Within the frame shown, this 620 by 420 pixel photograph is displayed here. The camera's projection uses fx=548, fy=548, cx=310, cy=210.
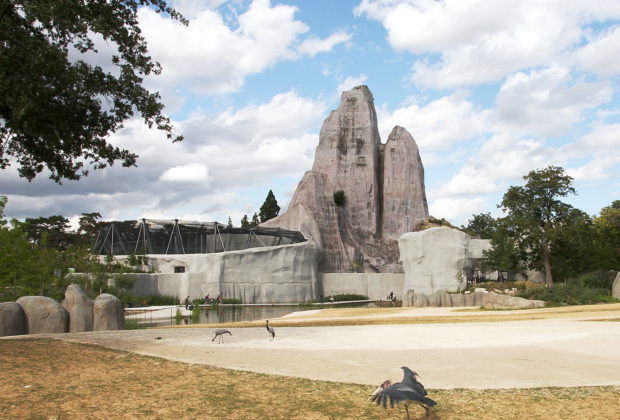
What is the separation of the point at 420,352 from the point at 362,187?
73.3m

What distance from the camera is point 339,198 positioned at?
83938 millimetres

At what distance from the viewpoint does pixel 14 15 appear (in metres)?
13.2

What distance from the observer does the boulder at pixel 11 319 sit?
56.0ft

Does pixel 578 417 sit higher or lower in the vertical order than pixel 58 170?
lower

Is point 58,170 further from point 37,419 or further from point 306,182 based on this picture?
point 306,182

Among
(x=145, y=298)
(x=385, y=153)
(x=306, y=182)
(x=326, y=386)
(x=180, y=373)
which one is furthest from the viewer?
(x=385, y=153)

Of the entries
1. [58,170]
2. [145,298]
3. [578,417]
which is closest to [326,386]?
[578,417]

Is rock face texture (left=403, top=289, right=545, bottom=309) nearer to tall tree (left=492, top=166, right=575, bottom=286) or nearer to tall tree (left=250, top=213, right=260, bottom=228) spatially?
tall tree (left=492, top=166, right=575, bottom=286)

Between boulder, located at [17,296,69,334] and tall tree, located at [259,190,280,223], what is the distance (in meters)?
77.2

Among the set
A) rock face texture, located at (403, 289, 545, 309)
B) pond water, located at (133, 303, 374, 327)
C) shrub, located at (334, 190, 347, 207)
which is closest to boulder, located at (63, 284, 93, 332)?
pond water, located at (133, 303, 374, 327)

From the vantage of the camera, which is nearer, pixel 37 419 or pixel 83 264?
pixel 37 419

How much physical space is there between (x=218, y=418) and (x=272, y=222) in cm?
7488

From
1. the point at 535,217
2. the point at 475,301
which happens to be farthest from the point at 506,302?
the point at 535,217

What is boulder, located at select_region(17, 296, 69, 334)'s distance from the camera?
1822cm
